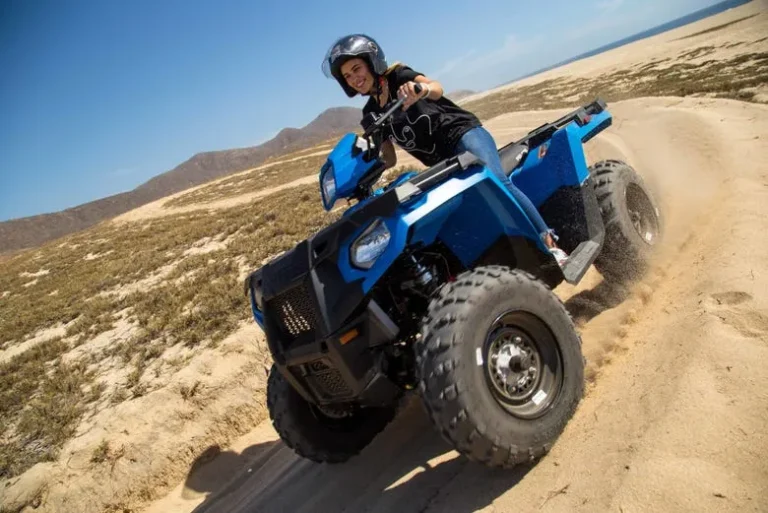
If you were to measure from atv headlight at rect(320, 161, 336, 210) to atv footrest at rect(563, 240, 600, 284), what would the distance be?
64.2 inches

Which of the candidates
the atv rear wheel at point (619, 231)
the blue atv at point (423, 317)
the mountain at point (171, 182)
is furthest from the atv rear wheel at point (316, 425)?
the mountain at point (171, 182)

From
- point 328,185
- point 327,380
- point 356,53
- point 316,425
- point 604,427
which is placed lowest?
point 604,427

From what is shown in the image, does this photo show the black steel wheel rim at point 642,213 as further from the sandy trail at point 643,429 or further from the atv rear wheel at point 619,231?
the sandy trail at point 643,429

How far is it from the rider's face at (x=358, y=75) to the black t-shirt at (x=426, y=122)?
15cm

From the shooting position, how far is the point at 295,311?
2.84m

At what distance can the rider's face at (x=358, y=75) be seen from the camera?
3.42 m

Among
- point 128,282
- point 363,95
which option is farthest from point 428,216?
point 128,282

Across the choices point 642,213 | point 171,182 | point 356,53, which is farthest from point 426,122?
point 171,182

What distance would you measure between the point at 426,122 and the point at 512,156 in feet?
2.82

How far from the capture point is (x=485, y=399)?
7.83 feet

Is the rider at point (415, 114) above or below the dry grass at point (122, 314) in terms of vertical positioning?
above

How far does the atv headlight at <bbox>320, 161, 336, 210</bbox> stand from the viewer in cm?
311

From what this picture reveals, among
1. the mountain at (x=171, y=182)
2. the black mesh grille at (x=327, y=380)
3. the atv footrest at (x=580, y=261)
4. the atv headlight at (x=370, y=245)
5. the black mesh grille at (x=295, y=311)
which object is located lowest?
the atv footrest at (x=580, y=261)

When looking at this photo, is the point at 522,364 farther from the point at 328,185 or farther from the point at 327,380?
the point at 328,185
